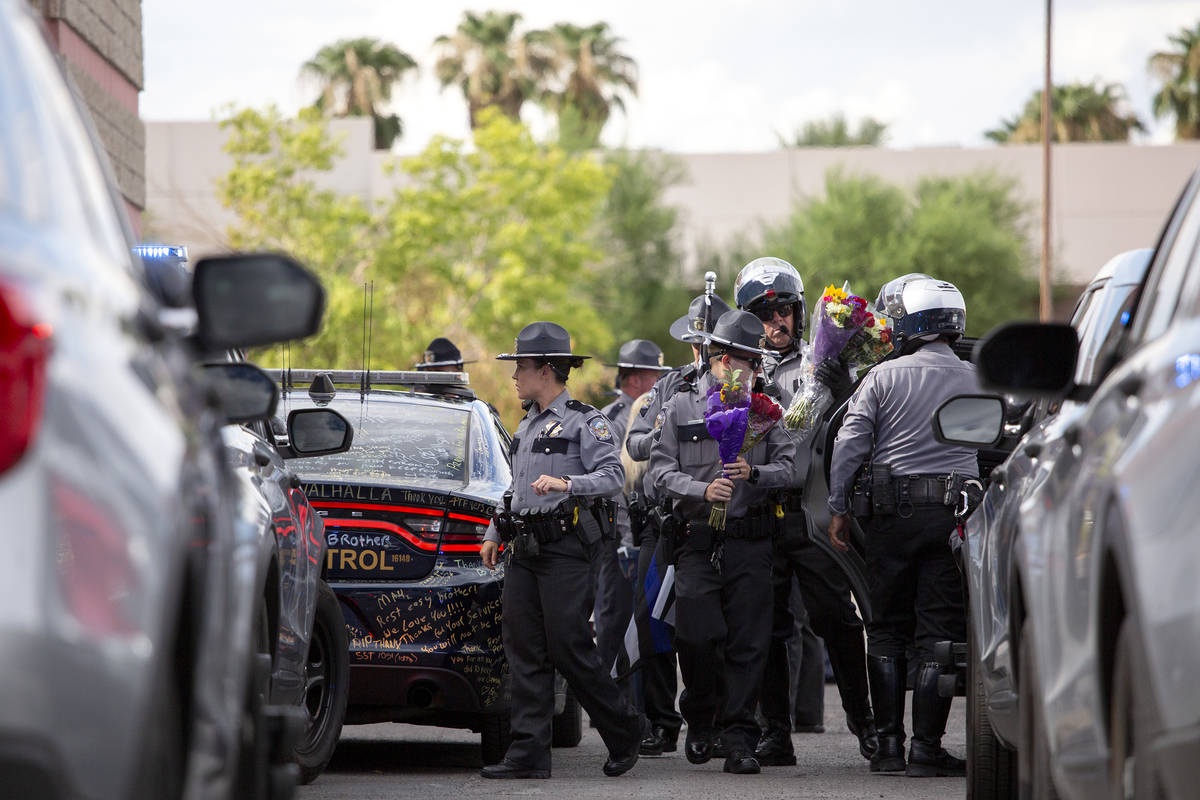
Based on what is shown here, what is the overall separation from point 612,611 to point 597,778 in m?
1.70

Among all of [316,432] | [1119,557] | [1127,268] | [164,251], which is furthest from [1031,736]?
[164,251]

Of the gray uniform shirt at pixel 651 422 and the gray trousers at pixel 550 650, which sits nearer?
the gray trousers at pixel 550 650

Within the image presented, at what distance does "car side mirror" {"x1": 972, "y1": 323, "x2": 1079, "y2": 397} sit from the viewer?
442cm

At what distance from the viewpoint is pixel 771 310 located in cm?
1017

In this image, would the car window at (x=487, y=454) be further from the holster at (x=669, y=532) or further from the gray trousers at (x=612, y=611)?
the gray trousers at (x=612, y=611)

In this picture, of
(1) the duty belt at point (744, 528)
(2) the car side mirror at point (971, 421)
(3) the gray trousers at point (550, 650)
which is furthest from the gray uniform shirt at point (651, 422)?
(2) the car side mirror at point (971, 421)

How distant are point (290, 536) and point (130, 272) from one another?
10.1 ft

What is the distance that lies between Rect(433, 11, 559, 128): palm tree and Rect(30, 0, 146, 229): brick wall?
51.5 meters

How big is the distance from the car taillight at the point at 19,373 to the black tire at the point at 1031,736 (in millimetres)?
2688

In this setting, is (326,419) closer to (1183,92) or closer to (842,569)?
(842,569)

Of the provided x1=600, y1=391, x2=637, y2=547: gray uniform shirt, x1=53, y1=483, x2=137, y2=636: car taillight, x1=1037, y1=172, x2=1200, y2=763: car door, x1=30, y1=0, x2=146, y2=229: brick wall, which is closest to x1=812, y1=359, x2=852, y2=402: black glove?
x1=600, y1=391, x2=637, y2=547: gray uniform shirt

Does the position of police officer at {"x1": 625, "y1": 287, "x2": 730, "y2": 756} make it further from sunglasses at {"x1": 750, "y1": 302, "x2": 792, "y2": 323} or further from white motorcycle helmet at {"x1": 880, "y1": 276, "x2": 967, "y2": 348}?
white motorcycle helmet at {"x1": 880, "y1": 276, "x2": 967, "y2": 348}

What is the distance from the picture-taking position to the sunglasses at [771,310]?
1016 cm

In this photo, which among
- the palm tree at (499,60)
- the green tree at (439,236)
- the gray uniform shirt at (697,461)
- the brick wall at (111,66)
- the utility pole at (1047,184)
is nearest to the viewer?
the gray uniform shirt at (697,461)
